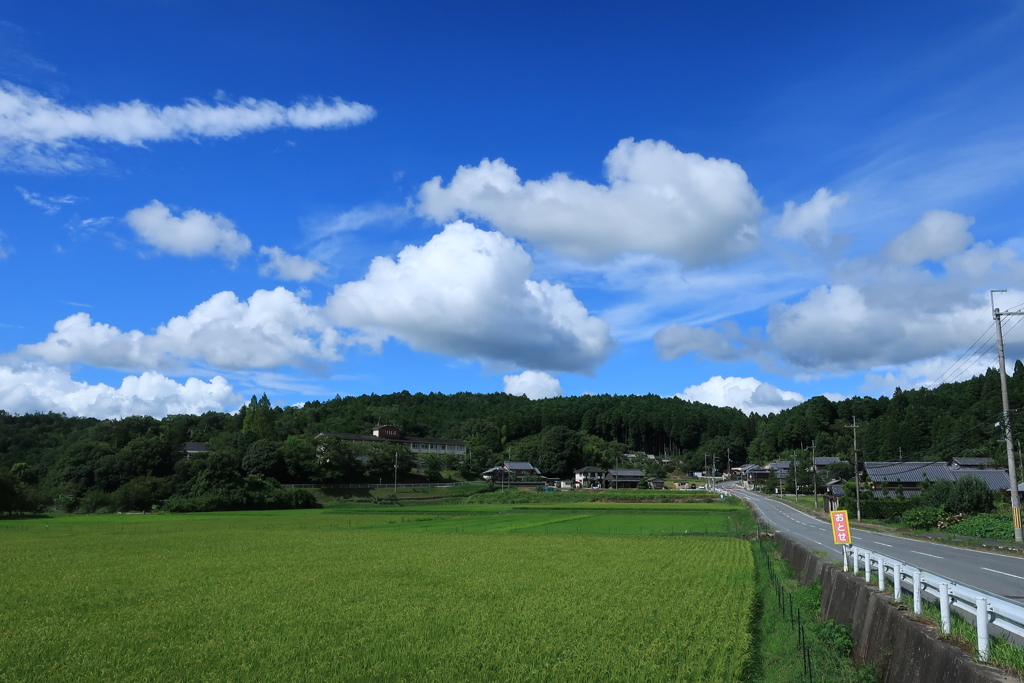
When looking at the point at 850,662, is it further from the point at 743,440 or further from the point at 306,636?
the point at 743,440

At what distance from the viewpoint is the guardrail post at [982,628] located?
602 centimetres

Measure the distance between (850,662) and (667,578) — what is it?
8069 mm

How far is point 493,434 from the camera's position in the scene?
5389 inches

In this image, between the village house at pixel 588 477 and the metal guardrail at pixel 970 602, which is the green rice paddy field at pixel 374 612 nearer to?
the metal guardrail at pixel 970 602

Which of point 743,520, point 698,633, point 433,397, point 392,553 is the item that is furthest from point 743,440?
point 698,633

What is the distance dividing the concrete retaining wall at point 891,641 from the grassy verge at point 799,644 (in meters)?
0.25

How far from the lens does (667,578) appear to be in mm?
17641

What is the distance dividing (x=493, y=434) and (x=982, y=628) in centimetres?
13209

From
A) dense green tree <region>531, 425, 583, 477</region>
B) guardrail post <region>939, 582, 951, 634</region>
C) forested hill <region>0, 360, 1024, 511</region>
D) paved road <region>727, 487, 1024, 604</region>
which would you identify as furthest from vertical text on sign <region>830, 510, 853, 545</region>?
dense green tree <region>531, 425, 583, 477</region>

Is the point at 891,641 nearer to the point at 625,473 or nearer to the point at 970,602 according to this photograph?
the point at 970,602

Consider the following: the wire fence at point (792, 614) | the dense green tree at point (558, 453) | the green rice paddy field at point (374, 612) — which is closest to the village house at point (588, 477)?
the dense green tree at point (558, 453)

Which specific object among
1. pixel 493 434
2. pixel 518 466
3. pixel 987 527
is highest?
pixel 493 434

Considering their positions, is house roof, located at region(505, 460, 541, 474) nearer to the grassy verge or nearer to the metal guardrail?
the grassy verge

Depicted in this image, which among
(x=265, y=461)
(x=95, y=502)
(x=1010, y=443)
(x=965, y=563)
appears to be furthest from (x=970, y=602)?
(x=265, y=461)
